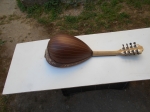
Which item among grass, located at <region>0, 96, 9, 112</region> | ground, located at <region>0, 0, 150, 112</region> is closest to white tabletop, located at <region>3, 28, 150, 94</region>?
ground, located at <region>0, 0, 150, 112</region>

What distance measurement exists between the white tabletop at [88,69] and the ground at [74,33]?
67 centimetres

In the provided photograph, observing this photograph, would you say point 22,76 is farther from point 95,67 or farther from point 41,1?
point 41,1

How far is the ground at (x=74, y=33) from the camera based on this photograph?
2.10 m

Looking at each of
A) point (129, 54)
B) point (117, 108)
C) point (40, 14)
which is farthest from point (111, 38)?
point (40, 14)

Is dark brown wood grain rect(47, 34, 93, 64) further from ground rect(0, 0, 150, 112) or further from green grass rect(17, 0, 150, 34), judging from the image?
green grass rect(17, 0, 150, 34)

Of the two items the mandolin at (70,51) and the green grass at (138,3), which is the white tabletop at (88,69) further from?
the green grass at (138,3)

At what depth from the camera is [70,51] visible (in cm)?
157

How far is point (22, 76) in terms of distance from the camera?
68.5 inches

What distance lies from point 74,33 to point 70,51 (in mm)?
1443

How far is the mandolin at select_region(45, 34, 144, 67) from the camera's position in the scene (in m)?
1.57

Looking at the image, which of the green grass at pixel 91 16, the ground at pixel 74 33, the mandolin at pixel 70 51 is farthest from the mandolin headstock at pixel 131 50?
the green grass at pixel 91 16

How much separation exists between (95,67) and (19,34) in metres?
2.21

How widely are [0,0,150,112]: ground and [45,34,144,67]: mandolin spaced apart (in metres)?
0.74

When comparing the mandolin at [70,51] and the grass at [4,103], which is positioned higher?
the mandolin at [70,51]
